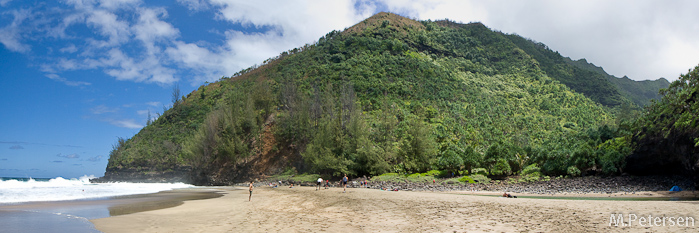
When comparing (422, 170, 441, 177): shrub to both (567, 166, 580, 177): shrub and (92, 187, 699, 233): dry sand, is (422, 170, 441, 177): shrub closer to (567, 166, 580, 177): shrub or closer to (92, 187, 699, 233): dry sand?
(567, 166, 580, 177): shrub

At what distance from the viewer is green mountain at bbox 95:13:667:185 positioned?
136 feet

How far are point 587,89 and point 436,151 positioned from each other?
3155 inches

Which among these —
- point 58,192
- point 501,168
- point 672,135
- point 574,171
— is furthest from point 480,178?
point 58,192

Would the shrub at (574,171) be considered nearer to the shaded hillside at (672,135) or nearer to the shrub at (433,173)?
the shaded hillside at (672,135)

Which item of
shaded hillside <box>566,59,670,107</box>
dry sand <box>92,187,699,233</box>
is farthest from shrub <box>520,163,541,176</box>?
shaded hillside <box>566,59,670,107</box>

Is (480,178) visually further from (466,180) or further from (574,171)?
(574,171)

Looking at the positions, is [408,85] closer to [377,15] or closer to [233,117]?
[233,117]

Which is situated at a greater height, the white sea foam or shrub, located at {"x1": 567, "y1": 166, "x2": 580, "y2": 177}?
shrub, located at {"x1": 567, "y1": 166, "x2": 580, "y2": 177}

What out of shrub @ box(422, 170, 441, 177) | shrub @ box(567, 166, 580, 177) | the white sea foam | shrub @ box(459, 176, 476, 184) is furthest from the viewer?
shrub @ box(422, 170, 441, 177)

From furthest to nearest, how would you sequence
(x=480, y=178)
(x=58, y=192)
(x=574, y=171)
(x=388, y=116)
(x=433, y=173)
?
(x=388, y=116) → (x=433, y=173) → (x=480, y=178) → (x=58, y=192) → (x=574, y=171)

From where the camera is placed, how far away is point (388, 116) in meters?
51.9

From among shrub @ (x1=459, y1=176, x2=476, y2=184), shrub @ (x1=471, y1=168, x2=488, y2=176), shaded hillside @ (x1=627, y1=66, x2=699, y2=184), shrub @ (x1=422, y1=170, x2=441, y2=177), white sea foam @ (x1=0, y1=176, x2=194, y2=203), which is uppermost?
shaded hillside @ (x1=627, y1=66, x2=699, y2=184)

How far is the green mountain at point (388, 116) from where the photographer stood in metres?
41.3

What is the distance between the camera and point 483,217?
493 inches
